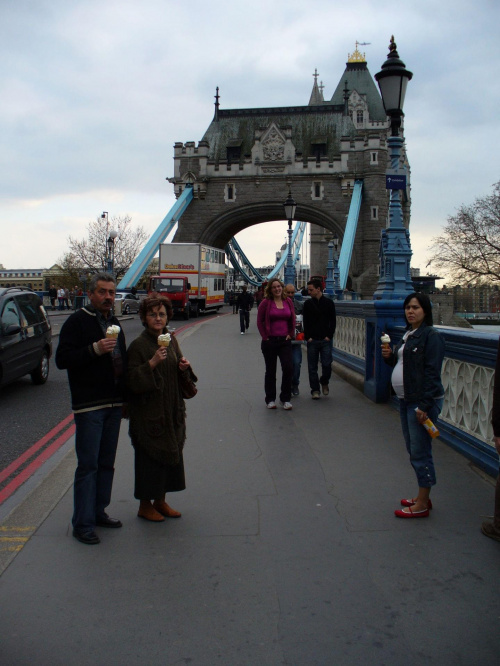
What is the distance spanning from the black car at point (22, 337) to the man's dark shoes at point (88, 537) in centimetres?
566

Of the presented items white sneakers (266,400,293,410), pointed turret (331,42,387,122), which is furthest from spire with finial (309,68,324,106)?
white sneakers (266,400,293,410)

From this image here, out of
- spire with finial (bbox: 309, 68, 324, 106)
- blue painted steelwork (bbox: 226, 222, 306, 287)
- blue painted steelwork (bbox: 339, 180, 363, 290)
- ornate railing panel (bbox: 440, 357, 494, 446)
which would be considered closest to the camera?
ornate railing panel (bbox: 440, 357, 494, 446)

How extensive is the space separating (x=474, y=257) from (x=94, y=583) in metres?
43.5

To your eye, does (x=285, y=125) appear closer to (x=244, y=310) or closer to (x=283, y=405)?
(x=244, y=310)

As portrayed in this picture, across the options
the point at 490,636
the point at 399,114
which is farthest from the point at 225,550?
the point at 399,114

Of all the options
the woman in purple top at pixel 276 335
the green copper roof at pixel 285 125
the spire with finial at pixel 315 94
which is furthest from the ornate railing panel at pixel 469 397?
the spire with finial at pixel 315 94

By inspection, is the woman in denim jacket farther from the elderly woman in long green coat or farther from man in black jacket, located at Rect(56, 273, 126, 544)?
man in black jacket, located at Rect(56, 273, 126, 544)

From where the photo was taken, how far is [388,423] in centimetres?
702

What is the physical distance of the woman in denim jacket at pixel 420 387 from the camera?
4.03 meters

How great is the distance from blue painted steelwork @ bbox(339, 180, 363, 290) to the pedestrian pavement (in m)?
37.8

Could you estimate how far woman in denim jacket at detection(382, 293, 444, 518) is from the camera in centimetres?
403

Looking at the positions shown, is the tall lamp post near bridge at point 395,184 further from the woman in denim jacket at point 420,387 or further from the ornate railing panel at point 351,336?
the woman in denim jacket at point 420,387

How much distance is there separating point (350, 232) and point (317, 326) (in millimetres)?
37934

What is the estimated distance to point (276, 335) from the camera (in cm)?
800
